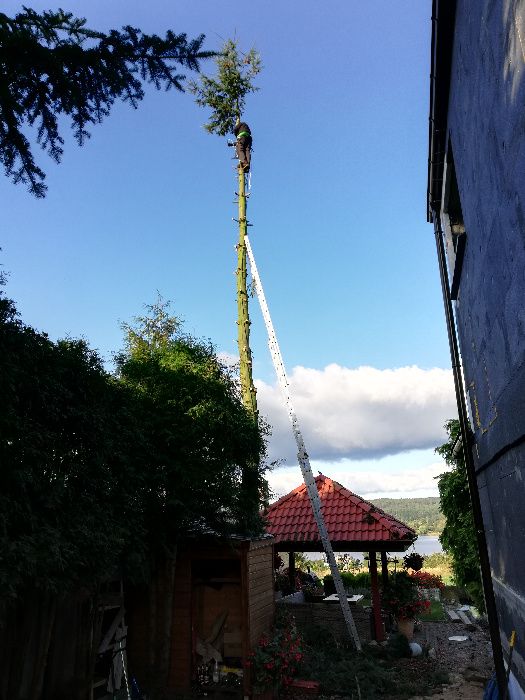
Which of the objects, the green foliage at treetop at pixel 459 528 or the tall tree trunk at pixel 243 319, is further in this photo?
the tall tree trunk at pixel 243 319

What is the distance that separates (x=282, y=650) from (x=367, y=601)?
35.8 ft

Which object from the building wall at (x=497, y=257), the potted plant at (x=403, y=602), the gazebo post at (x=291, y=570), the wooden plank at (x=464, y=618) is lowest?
the wooden plank at (x=464, y=618)

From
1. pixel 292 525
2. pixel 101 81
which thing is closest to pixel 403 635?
pixel 292 525

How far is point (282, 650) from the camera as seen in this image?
10.1m

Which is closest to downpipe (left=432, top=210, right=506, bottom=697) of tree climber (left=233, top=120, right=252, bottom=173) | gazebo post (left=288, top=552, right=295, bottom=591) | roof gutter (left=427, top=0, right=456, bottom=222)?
roof gutter (left=427, top=0, right=456, bottom=222)

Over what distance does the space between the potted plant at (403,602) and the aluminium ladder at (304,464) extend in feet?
4.71

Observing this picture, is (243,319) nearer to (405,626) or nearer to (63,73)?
(405,626)

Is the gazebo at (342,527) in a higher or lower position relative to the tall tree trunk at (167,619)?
higher

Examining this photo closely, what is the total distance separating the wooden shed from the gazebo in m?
2.96

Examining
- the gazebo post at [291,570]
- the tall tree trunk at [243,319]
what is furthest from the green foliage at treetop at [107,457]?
the gazebo post at [291,570]

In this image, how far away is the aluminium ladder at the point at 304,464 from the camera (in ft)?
41.2

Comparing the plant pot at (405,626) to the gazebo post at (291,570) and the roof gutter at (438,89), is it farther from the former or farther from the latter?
the roof gutter at (438,89)

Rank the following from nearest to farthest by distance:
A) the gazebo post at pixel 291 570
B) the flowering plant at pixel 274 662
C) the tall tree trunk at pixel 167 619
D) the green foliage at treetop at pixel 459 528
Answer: the flowering plant at pixel 274 662
the tall tree trunk at pixel 167 619
the green foliage at treetop at pixel 459 528
the gazebo post at pixel 291 570

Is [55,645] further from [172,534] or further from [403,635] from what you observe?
[403,635]
